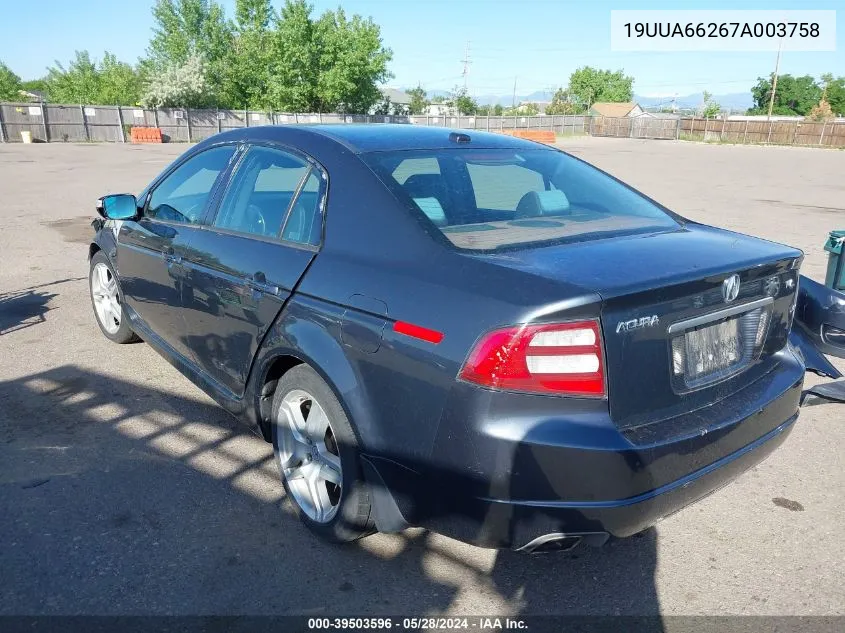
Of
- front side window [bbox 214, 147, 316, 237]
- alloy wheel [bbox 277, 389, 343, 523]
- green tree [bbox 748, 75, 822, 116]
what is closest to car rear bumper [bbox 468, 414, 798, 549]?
alloy wheel [bbox 277, 389, 343, 523]

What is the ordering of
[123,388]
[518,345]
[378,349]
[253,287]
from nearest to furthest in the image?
[518,345], [378,349], [253,287], [123,388]

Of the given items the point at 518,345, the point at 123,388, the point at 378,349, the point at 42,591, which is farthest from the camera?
the point at 123,388

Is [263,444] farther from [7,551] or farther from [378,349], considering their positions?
[378,349]

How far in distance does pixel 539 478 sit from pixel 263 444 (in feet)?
6.63

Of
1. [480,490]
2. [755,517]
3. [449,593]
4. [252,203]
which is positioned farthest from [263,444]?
[755,517]

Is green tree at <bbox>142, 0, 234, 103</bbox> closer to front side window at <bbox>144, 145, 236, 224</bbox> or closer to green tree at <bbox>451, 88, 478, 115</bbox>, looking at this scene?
green tree at <bbox>451, 88, 478, 115</bbox>

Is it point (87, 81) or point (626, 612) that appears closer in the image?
point (626, 612)

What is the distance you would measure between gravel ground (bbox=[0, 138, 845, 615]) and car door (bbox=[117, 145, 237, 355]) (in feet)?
1.77

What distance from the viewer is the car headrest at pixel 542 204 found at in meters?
3.07

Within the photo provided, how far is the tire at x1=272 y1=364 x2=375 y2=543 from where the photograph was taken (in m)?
2.59

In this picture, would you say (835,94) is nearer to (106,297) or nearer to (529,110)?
(529,110)

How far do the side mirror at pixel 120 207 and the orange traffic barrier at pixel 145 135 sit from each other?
36414 mm

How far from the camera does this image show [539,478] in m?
2.08

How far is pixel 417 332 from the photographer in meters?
2.26
